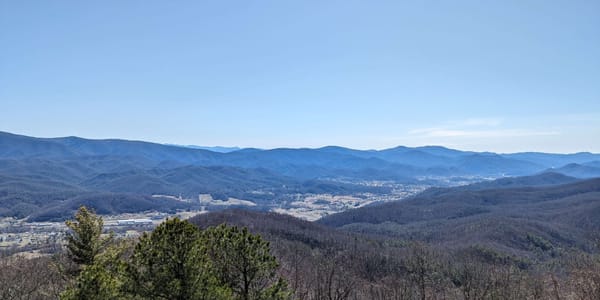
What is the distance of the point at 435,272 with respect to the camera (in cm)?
9344

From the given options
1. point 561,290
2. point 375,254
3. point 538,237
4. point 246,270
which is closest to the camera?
point 246,270

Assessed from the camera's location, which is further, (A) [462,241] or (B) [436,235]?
(B) [436,235]

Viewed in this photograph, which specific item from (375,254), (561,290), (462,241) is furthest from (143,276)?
(462,241)

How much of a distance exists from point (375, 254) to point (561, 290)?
78.1 m

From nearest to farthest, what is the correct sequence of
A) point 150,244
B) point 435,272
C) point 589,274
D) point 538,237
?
1. point 150,244
2. point 589,274
3. point 435,272
4. point 538,237

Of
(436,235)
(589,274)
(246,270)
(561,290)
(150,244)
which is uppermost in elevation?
(150,244)

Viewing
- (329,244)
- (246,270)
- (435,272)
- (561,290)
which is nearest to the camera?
(246,270)

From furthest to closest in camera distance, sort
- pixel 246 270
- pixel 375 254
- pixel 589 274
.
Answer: pixel 375 254, pixel 589 274, pixel 246 270

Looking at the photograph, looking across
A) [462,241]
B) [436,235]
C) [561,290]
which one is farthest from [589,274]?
[436,235]

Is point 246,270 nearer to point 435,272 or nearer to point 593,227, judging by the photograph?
point 435,272

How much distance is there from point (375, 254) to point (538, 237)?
293ft

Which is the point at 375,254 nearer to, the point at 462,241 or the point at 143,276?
the point at 462,241

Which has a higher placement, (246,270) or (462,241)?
(246,270)

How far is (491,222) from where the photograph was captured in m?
187
